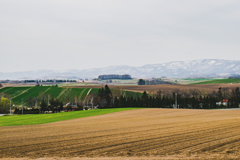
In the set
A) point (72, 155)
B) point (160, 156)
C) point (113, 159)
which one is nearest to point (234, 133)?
point (160, 156)

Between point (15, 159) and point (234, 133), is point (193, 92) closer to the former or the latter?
point (234, 133)

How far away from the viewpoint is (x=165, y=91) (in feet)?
509

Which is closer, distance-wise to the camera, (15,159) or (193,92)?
(15,159)

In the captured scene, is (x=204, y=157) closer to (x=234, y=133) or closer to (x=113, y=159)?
(x=113, y=159)

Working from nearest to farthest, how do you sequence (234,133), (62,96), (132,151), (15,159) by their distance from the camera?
(15,159), (132,151), (234,133), (62,96)

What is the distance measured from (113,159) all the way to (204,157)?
15.7ft

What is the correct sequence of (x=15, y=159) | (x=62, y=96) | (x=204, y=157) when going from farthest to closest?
(x=62, y=96) → (x=15, y=159) → (x=204, y=157)

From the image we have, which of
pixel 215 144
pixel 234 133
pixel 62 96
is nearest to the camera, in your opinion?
pixel 215 144

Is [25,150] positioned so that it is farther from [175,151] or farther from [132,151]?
[175,151]

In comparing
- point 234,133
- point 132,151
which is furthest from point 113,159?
point 234,133

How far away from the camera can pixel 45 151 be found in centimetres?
1786

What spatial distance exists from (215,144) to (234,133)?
16.3 ft

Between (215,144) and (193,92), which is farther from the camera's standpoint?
(193,92)

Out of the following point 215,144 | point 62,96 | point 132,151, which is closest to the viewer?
point 132,151
